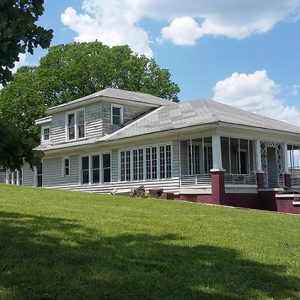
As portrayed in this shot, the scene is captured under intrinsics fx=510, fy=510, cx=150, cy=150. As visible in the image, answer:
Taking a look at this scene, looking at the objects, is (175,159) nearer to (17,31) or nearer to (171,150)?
(171,150)

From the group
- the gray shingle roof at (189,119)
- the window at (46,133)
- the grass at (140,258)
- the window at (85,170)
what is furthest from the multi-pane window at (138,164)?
the grass at (140,258)

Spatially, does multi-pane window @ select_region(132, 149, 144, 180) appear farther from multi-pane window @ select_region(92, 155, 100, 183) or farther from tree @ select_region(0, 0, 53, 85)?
tree @ select_region(0, 0, 53, 85)

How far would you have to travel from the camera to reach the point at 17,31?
16.0 ft

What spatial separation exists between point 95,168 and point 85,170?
1.02 m

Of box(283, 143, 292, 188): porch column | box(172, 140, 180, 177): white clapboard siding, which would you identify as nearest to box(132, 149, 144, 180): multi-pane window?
box(172, 140, 180, 177): white clapboard siding

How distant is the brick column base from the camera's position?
20828 millimetres

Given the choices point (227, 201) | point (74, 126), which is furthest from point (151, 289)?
point (74, 126)

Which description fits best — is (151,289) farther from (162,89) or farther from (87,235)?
(162,89)

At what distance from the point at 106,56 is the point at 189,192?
32.2 m

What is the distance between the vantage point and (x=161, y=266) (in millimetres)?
7219

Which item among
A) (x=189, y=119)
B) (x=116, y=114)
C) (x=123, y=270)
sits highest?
(x=116, y=114)

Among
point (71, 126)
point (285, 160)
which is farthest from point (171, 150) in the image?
point (71, 126)

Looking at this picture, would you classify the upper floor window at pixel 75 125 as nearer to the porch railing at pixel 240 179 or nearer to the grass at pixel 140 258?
the porch railing at pixel 240 179

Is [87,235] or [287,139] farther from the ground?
[287,139]
